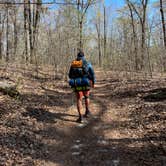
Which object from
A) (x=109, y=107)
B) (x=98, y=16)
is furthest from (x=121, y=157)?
(x=98, y=16)

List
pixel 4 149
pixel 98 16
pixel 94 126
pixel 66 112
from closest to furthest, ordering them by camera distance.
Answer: pixel 4 149
pixel 94 126
pixel 66 112
pixel 98 16

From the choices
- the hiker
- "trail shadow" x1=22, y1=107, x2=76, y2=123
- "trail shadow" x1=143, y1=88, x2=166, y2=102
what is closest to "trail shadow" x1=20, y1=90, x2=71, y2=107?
"trail shadow" x1=22, y1=107, x2=76, y2=123

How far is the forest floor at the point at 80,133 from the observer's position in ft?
22.5

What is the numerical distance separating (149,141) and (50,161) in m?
2.69

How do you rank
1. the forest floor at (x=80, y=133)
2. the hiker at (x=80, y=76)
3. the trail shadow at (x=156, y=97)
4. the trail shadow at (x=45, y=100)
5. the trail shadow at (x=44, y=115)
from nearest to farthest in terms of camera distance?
1. the forest floor at (x=80, y=133)
2. the trail shadow at (x=44, y=115)
3. the hiker at (x=80, y=76)
4. the trail shadow at (x=45, y=100)
5. the trail shadow at (x=156, y=97)

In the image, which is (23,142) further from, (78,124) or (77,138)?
(78,124)

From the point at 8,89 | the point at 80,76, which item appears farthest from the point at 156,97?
the point at 8,89

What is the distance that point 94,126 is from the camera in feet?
31.8

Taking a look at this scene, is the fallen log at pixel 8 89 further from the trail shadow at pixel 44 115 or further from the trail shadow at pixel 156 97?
the trail shadow at pixel 156 97

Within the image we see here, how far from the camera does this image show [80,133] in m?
8.98

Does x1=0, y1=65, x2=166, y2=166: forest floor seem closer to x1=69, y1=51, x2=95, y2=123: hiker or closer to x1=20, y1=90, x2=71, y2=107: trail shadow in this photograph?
x1=20, y1=90, x2=71, y2=107: trail shadow

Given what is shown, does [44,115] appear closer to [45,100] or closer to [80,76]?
[80,76]

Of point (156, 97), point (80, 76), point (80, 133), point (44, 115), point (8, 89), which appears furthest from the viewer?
point (156, 97)

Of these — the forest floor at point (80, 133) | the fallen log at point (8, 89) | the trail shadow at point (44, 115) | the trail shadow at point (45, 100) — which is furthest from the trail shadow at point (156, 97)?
the fallen log at point (8, 89)
